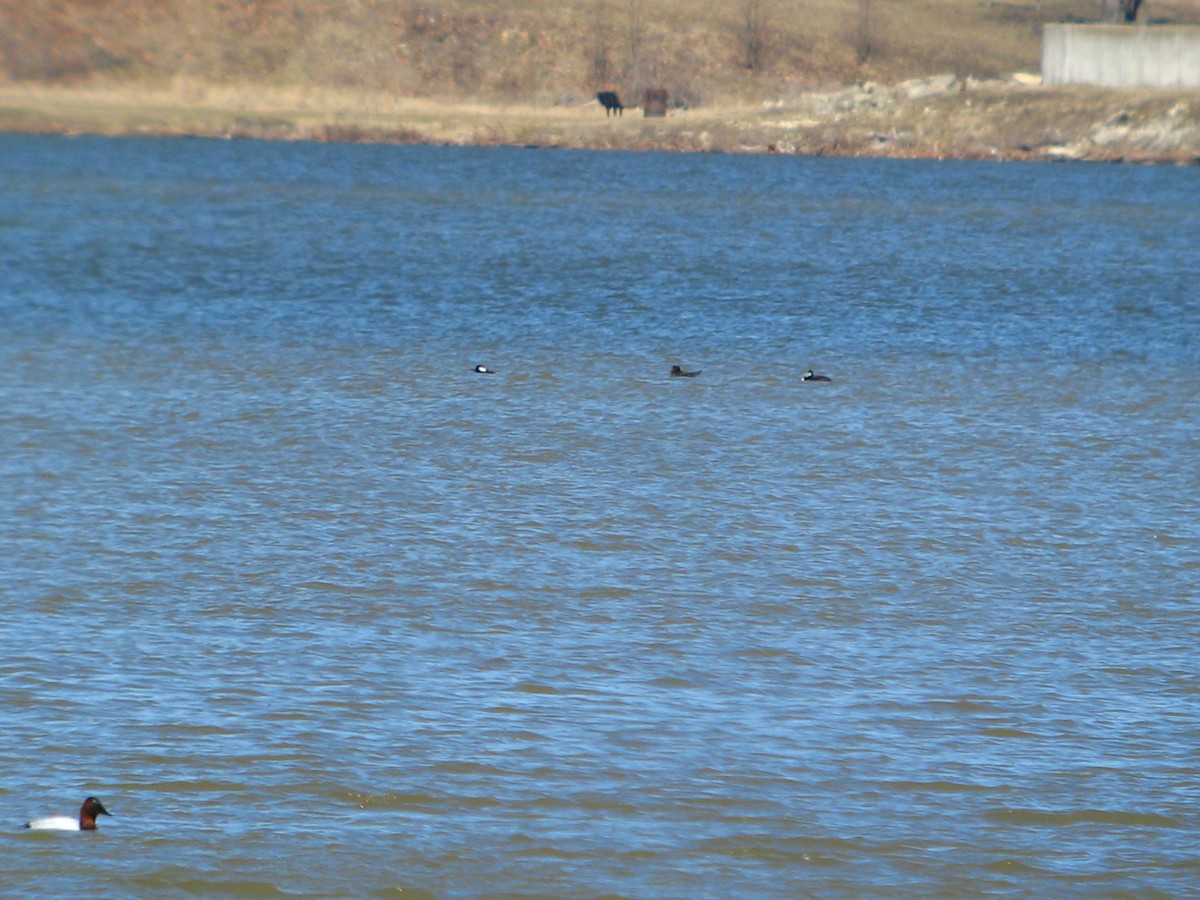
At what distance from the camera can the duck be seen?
24.5 feet

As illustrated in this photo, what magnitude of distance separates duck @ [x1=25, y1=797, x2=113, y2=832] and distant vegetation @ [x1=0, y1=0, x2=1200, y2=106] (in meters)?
85.9

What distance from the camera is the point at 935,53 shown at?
10400cm

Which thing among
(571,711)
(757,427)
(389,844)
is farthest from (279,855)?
(757,427)

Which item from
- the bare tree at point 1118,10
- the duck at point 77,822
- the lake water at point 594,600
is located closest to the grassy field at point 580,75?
the bare tree at point 1118,10

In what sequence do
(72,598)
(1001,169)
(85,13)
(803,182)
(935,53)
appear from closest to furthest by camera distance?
(72,598) → (803,182) → (1001,169) → (85,13) → (935,53)

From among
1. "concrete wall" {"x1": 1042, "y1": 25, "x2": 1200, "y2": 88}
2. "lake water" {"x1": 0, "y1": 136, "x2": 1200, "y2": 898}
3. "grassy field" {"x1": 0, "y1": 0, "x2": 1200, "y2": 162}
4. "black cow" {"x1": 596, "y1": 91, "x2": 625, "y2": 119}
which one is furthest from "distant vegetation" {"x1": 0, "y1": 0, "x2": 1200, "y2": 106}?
"lake water" {"x1": 0, "y1": 136, "x2": 1200, "y2": 898}

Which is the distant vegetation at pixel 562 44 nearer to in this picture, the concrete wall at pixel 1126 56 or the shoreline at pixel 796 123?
the shoreline at pixel 796 123

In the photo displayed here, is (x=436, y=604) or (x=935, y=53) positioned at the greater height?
(x=935, y=53)

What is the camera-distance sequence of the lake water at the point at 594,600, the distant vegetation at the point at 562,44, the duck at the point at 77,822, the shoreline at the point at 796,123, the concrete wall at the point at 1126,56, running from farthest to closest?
the distant vegetation at the point at 562,44 < the concrete wall at the point at 1126,56 < the shoreline at the point at 796,123 < the lake water at the point at 594,600 < the duck at the point at 77,822

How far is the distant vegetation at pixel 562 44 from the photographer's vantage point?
95188 mm

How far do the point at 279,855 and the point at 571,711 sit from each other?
2.14 meters

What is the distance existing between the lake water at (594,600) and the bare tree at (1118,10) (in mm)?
73195

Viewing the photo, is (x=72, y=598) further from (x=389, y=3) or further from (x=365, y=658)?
(x=389, y=3)

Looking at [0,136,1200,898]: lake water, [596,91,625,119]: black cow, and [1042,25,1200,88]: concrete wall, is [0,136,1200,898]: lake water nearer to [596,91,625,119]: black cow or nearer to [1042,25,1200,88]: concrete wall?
[1042,25,1200,88]: concrete wall
